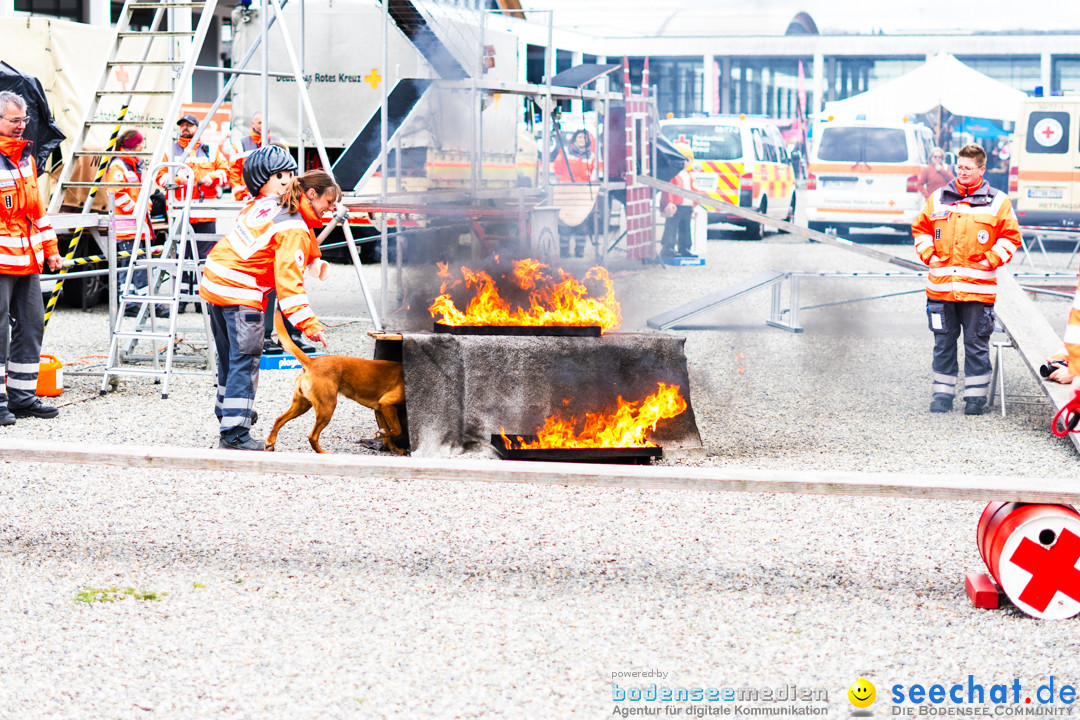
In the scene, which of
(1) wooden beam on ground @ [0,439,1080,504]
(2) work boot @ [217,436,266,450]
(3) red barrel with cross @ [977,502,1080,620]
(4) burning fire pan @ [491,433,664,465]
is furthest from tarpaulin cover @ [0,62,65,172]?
(3) red barrel with cross @ [977,502,1080,620]

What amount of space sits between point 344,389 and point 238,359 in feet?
1.86

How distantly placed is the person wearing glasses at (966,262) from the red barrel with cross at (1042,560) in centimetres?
389

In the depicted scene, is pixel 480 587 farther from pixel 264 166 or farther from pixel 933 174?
pixel 933 174

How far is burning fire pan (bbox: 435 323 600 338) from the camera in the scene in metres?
6.32

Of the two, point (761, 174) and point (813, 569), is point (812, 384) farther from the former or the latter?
point (761, 174)

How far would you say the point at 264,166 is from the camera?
649cm

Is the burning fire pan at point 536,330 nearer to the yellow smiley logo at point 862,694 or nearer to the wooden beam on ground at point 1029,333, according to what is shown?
the wooden beam on ground at point 1029,333

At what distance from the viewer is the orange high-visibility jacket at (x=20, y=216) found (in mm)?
7156

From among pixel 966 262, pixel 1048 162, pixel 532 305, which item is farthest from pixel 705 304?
pixel 1048 162

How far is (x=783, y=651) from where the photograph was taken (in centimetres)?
380

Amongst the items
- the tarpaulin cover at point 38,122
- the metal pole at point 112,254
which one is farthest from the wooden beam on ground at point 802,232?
the tarpaulin cover at point 38,122

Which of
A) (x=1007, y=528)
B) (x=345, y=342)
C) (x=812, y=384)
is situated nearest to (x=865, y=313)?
(x=812, y=384)

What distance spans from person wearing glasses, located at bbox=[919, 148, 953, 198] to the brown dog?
14.7m

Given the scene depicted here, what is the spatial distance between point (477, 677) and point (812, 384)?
5.83m
